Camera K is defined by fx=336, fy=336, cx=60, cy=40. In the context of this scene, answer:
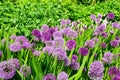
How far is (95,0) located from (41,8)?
273 centimetres

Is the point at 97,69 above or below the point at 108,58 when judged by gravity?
above

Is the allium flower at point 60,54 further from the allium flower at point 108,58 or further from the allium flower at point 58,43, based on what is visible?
the allium flower at point 108,58

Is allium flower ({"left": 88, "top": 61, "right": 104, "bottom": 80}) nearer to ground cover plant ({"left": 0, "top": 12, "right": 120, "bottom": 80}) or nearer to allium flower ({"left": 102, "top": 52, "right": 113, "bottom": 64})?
ground cover plant ({"left": 0, "top": 12, "right": 120, "bottom": 80})

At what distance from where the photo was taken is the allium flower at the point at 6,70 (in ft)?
5.87

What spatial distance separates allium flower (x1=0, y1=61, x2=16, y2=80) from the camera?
70.4 inches

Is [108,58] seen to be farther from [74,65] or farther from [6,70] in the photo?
[6,70]

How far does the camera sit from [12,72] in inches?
71.7

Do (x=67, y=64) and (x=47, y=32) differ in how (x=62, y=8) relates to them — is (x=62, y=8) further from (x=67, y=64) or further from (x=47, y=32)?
(x=67, y=64)

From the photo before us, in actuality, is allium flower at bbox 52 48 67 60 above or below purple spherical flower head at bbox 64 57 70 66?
above

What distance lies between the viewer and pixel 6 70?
5.94 feet

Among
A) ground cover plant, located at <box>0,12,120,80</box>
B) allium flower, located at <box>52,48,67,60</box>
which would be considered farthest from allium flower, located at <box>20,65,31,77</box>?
allium flower, located at <box>52,48,67,60</box>

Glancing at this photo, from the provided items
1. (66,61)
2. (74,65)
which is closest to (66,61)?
(66,61)

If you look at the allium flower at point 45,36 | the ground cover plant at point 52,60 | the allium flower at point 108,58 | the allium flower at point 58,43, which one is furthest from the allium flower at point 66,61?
the allium flower at point 45,36

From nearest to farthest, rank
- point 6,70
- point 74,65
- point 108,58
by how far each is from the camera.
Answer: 1. point 6,70
2. point 74,65
3. point 108,58
